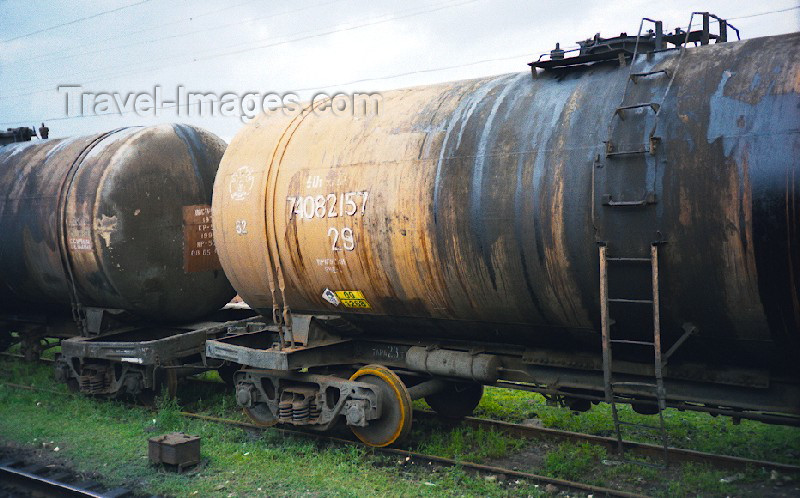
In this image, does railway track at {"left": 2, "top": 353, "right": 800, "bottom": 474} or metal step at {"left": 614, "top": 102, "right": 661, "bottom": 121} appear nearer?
metal step at {"left": 614, "top": 102, "right": 661, "bottom": 121}

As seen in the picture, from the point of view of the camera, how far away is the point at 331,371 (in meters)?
8.59

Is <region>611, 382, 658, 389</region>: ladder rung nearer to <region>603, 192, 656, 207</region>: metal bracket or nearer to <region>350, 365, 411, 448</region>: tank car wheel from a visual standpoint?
<region>603, 192, 656, 207</region>: metal bracket

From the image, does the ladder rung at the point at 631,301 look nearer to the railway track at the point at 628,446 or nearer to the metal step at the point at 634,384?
the metal step at the point at 634,384

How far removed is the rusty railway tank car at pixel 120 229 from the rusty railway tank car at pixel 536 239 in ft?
6.24

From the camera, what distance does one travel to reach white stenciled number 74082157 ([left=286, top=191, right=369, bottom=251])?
24.5 ft

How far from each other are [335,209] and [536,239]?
7.77 ft

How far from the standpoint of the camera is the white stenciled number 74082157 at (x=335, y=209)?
7.45 m

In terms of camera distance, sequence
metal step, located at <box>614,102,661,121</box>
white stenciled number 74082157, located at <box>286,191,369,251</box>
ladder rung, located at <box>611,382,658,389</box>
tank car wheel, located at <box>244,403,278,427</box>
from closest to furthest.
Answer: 1. metal step, located at <box>614,102,661,121</box>
2. ladder rung, located at <box>611,382,658,389</box>
3. white stenciled number 74082157, located at <box>286,191,369,251</box>
4. tank car wheel, located at <box>244,403,278,427</box>

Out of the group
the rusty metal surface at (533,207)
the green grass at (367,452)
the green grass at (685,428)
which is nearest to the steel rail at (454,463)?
the green grass at (367,452)

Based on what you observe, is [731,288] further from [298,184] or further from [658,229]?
[298,184]

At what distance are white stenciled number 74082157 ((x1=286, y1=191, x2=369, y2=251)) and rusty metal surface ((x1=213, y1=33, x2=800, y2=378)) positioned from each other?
0.06 ft

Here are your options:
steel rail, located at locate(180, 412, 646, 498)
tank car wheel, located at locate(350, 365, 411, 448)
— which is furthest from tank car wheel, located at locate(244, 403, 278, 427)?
tank car wheel, located at locate(350, 365, 411, 448)

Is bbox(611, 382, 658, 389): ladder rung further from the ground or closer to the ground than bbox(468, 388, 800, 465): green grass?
further from the ground

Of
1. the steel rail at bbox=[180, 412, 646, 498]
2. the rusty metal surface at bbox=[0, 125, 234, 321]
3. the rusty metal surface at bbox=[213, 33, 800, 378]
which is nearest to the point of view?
the rusty metal surface at bbox=[213, 33, 800, 378]
